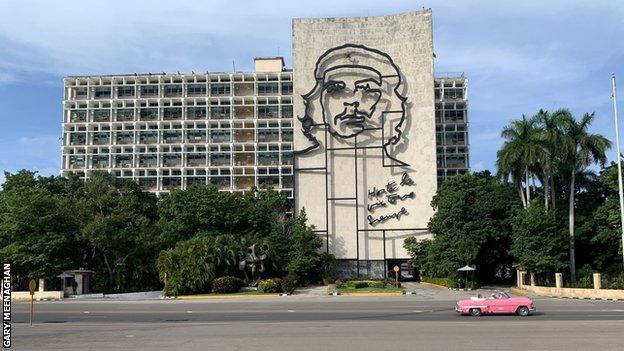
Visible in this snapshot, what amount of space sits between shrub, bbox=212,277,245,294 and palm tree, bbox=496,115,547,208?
28990mm

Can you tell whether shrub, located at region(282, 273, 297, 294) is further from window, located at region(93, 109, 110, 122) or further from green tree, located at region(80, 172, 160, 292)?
window, located at region(93, 109, 110, 122)

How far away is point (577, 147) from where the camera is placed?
192ft

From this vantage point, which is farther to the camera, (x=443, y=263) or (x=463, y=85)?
(x=463, y=85)

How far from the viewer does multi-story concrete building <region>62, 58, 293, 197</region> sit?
10550 centimetres

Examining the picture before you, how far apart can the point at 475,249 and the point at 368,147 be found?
24.0 m

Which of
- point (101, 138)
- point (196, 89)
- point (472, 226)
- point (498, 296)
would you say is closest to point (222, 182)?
point (196, 89)

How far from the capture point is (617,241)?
56.8 meters

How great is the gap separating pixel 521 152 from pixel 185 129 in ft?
207

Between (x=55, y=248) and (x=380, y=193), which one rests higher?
(x=380, y=193)

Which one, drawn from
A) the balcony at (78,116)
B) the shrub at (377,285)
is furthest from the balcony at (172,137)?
the shrub at (377,285)

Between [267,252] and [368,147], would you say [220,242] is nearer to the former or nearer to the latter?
[267,252]

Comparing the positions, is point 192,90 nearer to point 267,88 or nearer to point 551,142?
point 267,88

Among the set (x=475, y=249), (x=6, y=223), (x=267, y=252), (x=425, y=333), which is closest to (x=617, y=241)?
(x=475, y=249)

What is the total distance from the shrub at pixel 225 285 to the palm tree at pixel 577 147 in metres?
31.1
